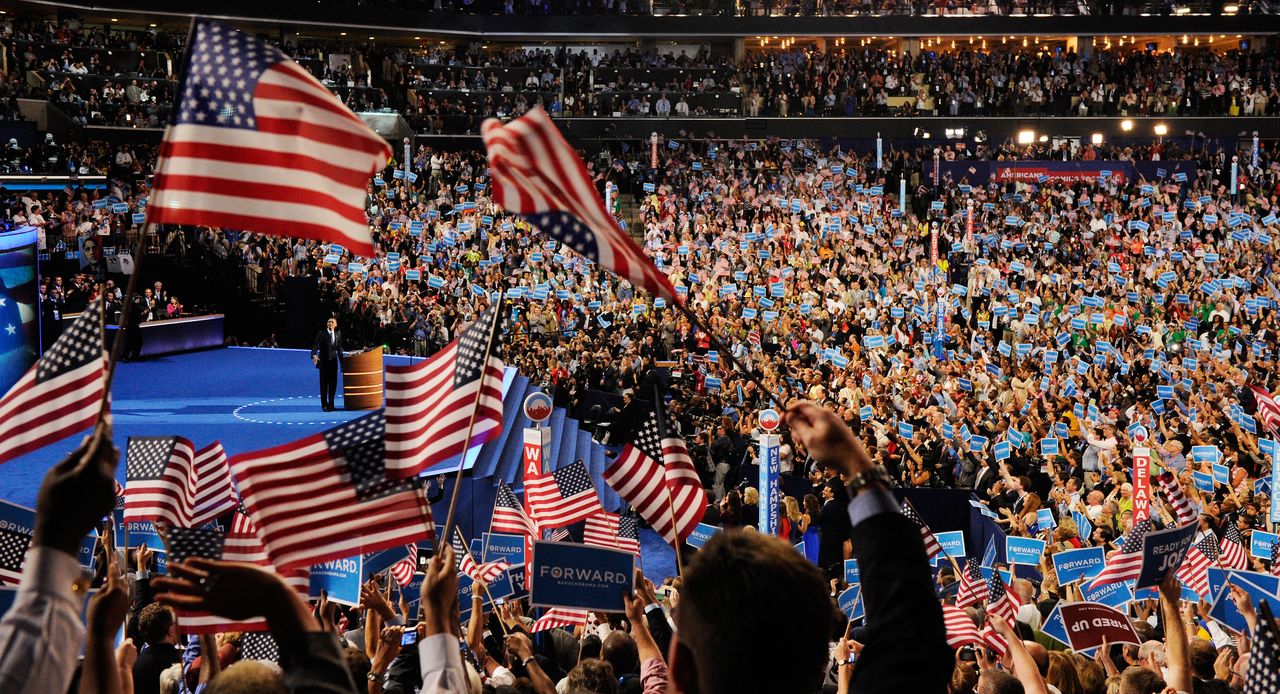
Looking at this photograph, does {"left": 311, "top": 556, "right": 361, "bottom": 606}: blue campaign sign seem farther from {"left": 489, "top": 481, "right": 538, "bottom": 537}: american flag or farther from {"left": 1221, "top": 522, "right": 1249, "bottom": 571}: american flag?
{"left": 1221, "top": 522, "right": 1249, "bottom": 571}: american flag

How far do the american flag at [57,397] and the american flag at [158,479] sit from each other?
173 centimetres

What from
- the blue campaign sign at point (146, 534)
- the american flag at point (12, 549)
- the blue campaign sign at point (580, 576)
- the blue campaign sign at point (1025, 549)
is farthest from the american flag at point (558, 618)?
the blue campaign sign at point (1025, 549)

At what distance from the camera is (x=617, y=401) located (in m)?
21.0

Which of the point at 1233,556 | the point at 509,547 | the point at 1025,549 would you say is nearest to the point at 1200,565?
the point at 1233,556

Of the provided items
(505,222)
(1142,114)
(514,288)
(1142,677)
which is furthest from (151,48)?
(1142,677)

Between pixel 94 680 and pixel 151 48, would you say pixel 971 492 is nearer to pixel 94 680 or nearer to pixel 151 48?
pixel 94 680

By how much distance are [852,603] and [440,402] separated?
3826 millimetres

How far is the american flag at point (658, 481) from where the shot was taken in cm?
841

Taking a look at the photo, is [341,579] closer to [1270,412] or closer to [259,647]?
[259,647]

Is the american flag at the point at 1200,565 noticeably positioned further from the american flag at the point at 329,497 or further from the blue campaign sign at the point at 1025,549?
the american flag at the point at 329,497

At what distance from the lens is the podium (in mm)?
20281

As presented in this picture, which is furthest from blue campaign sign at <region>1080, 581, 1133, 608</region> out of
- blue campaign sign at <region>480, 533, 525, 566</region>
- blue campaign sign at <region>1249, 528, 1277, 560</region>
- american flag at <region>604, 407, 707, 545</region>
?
blue campaign sign at <region>480, 533, 525, 566</region>

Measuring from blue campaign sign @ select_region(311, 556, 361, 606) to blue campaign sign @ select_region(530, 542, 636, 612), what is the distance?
154cm

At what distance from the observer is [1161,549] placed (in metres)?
6.81
